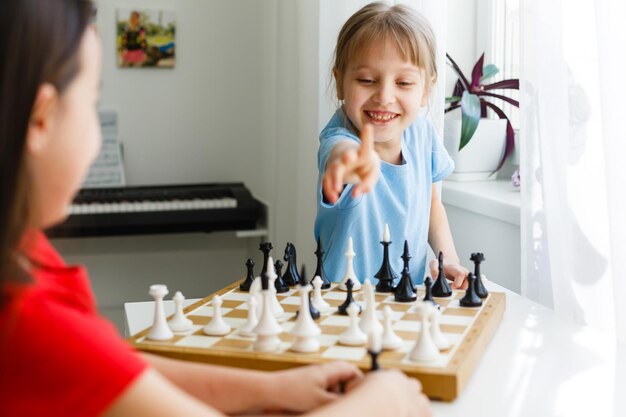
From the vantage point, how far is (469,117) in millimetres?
2947

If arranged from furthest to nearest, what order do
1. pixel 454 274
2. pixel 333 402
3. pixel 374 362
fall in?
pixel 454 274, pixel 374 362, pixel 333 402

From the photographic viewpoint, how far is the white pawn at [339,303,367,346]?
1314mm

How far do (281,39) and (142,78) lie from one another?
84 centimetres

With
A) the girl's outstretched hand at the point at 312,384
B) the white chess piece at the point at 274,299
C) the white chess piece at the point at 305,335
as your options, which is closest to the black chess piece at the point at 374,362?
the girl's outstretched hand at the point at 312,384

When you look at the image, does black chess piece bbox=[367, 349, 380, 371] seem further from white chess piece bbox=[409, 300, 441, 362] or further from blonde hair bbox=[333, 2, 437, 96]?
blonde hair bbox=[333, 2, 437, 96]

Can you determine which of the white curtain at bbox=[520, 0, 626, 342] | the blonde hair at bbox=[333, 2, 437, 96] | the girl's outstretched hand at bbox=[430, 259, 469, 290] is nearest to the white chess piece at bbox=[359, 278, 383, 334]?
the girl's outstretched hand at bbox=[430, 259, 469, 290]

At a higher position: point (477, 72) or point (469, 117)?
point (477, 72)

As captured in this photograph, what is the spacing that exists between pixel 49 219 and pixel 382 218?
1372 millimetres

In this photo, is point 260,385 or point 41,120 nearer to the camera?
point 41,120

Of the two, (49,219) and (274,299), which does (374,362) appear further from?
(49,219)

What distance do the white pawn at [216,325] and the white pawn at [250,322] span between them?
0.10 ft

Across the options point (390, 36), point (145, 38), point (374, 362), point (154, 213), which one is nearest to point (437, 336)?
point (374, 362)

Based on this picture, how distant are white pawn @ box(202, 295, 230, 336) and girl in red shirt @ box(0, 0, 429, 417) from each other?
1.73ft

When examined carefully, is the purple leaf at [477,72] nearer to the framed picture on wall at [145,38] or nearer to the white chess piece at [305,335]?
the framed picture on wall at [145,38]
